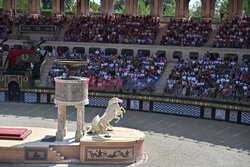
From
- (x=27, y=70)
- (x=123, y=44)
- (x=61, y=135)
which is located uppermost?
(x=123, y=44)

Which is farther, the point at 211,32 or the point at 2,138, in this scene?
the point at 211,32

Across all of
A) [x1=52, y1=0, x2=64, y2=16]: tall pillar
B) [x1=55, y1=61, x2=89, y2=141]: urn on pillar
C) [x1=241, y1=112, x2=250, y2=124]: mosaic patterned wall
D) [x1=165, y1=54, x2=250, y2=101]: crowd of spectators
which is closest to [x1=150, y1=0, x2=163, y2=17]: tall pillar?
[x1=165, y1=54, x2=250, y2=101]: crowd of spectators

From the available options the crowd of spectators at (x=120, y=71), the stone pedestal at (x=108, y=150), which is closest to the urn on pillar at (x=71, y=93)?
the stone pedestal at (x=108, y=150)

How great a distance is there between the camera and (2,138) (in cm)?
2186

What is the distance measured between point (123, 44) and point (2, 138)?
985 inches

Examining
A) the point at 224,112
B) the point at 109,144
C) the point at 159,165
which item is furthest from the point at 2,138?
the point at 224,112

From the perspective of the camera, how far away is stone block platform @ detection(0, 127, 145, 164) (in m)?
20.6

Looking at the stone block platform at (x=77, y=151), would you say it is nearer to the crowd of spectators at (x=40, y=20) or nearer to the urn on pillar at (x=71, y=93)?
the urn on pillar at (x=71, y=93)

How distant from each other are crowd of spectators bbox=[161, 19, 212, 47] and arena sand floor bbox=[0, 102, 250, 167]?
1240cm

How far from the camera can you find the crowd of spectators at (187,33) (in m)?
42.7

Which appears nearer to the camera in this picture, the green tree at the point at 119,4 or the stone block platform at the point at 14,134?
the stone block platform at the point at 14,134

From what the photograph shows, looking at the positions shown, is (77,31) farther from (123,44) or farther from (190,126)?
(190,126)

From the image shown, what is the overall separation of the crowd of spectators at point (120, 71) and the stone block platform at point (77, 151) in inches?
555

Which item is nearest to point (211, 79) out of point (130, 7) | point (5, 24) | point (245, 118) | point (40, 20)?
point (245, 118)
